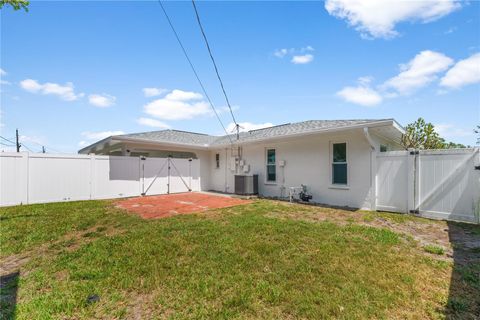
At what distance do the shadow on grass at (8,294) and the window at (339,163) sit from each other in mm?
8460

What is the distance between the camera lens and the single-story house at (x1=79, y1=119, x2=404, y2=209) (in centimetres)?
757

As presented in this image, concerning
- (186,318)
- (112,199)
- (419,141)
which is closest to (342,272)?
(186,318)

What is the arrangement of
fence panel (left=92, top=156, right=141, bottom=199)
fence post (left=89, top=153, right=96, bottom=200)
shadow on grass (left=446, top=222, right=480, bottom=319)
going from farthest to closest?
1. fence panel (left=92, top=156, right=141, bottom=199)
2. fence post (left=89, top=153, right=96, bottom=200)
3. shadow on grass (left=446, top=222, right=480, bottom=319)

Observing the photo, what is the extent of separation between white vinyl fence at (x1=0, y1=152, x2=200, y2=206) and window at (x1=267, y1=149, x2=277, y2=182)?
4.82 m

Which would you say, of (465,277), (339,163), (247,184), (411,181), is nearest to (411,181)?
(411,181)

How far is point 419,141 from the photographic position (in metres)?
19.1

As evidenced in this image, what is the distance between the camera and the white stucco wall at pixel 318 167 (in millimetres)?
7672

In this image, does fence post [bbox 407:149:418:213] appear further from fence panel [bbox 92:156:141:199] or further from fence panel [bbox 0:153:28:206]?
fence panel [bbox 0:153:28:206]

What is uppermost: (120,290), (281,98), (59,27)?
(59,27)

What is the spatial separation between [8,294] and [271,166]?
355 inches

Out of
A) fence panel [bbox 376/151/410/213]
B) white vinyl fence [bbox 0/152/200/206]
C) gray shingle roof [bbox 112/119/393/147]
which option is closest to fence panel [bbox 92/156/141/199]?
white vinyl fence [bbox 0/152/200/206]

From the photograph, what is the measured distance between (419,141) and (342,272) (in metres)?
21.5

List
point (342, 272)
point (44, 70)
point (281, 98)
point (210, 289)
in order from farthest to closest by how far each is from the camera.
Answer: point (281, 98) → point (44, 70) → point (342, 272) → point (210, 289)

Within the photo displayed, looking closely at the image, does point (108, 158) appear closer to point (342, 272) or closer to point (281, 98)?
point (281, 98)
